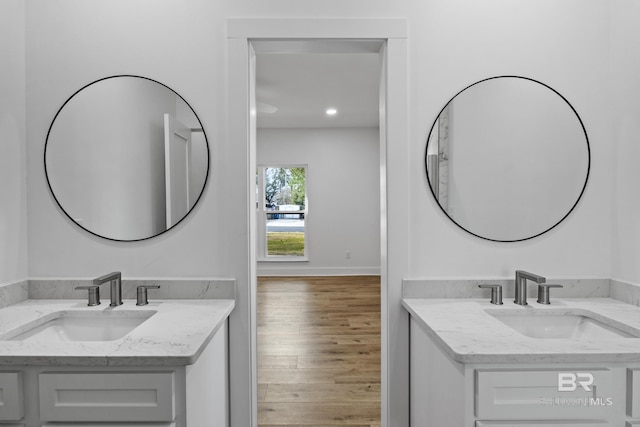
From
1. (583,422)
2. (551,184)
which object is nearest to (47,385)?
(583,422)

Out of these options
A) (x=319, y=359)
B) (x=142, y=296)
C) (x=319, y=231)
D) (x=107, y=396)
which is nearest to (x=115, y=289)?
(x=142, y=296)

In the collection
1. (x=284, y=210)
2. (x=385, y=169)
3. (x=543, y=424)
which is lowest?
(x=543, y=424)

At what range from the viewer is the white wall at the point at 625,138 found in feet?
5.59

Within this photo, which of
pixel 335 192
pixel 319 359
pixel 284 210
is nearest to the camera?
pixel 319 359

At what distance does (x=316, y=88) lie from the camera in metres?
4.71

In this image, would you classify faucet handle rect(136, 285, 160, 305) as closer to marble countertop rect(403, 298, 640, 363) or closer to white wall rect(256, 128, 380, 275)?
marble countertop rect(403, 298, 640, 363)

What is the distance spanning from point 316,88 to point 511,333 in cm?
389

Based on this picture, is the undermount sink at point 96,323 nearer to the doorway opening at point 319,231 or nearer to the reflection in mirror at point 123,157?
the reflection in mirror at point 123,157

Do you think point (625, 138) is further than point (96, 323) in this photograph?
Yes

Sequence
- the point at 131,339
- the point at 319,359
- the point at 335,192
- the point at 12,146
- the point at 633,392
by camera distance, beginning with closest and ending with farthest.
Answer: the point at 633,392
the point at 131,339
the point at 12,146
the point at 319,359
the point at 335,192

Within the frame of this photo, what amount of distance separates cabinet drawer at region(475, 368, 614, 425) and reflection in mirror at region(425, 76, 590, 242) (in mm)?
752

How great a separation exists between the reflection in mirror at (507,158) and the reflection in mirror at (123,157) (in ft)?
3.59

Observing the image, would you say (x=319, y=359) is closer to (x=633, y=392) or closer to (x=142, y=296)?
(x=142, y=296)

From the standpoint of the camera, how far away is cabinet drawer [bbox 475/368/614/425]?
119 centimetres
